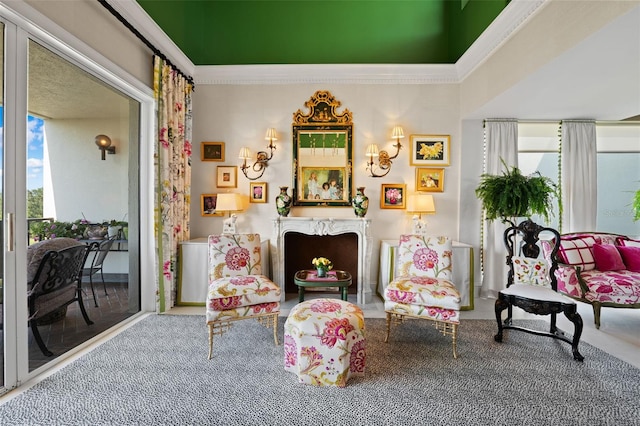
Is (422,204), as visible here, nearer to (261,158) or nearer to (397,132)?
(397,132)

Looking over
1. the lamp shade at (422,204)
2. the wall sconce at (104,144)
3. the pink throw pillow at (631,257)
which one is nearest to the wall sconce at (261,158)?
the wall sconce at (104,144)

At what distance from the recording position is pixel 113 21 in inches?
111

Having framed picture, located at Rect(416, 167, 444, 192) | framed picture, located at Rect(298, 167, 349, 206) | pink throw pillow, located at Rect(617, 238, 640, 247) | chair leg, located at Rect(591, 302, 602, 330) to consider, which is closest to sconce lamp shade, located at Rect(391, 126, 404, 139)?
framed picture, located at Rect(416, 167, 444, 192)

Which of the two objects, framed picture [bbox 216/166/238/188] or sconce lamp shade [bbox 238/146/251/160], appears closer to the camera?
sconce lamp shade [bbox 238/146/251/160]

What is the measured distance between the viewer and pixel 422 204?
4.03m

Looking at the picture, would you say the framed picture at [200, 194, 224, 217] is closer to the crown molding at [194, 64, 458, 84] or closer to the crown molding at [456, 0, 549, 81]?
the crown molding at [194, 64, 458, 84]

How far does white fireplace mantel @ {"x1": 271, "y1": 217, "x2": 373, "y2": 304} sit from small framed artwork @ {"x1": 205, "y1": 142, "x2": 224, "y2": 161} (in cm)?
137

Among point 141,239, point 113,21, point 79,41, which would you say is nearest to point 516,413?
point 141,239

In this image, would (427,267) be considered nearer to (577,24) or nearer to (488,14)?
(577,24)

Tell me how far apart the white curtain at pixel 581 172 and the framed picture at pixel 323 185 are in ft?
10.9

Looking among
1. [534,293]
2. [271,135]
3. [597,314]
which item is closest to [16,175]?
[271,135]

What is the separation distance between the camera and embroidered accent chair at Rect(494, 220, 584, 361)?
8.38 ft

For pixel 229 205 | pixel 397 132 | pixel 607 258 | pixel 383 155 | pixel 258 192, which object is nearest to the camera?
pixel 607 258

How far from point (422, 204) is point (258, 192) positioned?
7.60 feet
